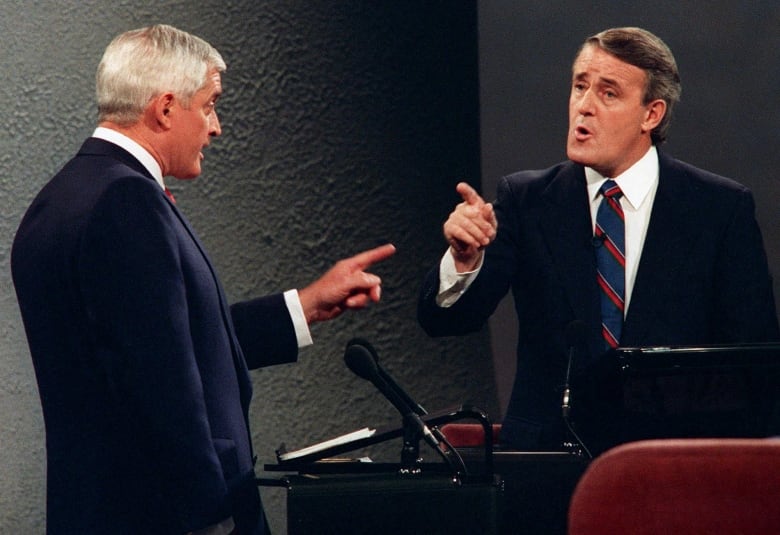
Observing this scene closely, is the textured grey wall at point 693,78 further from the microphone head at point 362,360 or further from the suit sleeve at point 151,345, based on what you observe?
the suit sleeve at point 151,345

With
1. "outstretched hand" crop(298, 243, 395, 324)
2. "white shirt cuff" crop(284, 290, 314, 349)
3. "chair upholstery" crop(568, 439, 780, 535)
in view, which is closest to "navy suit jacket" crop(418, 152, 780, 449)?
"outstretched hand" crop(298, 243, 395, 324)

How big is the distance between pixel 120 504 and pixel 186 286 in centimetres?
36

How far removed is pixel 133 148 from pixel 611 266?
3.18ft

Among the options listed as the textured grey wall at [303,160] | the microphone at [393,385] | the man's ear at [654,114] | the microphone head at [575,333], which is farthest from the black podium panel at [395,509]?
the textured grey wall at [303,160]

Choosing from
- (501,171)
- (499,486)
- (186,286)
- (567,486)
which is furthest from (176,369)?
(501,171)

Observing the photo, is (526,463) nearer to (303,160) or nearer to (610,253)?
(610,253)

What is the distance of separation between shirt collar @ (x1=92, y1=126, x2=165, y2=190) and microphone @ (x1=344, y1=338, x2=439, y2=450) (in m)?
0.45

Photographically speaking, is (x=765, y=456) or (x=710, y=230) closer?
(x=765, y=456)

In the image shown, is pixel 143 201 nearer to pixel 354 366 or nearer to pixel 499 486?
pixel 354 366

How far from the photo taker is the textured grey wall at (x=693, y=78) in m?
3.23

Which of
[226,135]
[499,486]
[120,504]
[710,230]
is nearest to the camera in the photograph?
[499,486]

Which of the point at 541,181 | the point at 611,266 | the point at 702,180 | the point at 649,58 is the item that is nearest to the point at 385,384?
the point at 611,266

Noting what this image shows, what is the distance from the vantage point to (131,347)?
1705 mm

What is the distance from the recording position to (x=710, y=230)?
2.27 meters
